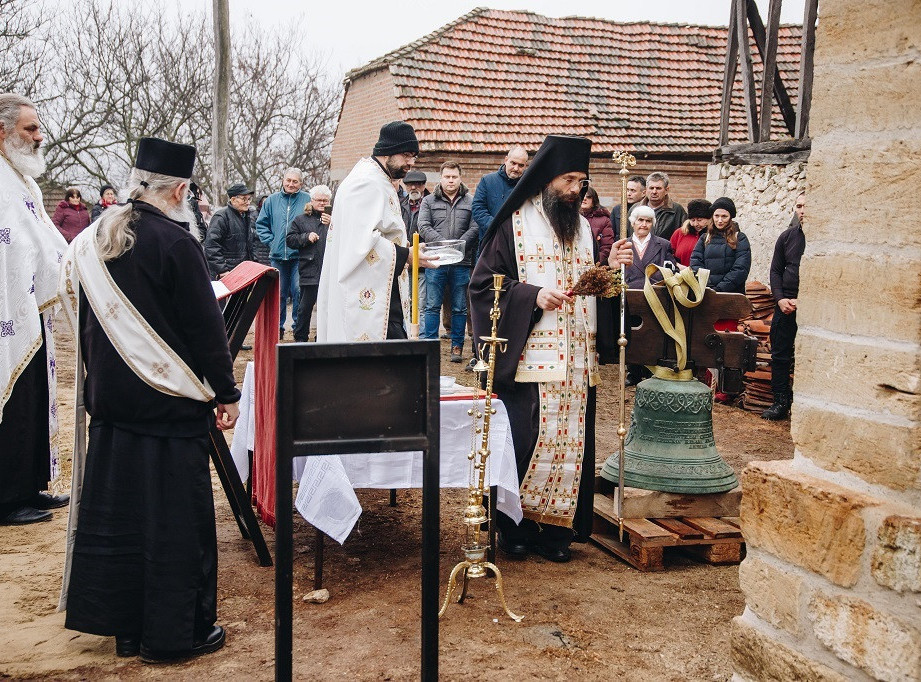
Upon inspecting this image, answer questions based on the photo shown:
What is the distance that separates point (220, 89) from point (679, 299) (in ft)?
38.8

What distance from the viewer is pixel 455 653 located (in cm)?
373

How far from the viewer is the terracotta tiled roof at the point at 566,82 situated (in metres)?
17.6

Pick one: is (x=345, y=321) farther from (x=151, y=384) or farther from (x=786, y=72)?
(x=786, y=72)

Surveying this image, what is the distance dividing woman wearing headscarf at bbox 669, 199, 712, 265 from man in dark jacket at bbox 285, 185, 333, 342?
391cm

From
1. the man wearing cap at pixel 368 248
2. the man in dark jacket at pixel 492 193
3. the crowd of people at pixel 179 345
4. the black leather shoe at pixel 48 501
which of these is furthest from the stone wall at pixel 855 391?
the man in dark jacket at pixel 492 193

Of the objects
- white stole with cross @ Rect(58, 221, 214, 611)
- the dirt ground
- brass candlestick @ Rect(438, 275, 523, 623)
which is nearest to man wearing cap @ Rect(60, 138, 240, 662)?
white stole with cross @ Rect(58, 221, 214, 611)

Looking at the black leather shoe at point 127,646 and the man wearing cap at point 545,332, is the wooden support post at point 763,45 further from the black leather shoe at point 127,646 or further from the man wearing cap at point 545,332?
the black leather shoe at point 127,646

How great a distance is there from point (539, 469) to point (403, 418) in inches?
76.9

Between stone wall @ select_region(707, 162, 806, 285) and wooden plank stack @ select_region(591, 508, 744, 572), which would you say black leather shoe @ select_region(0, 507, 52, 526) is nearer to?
wooden plank stack @ select_region(591, 508, 744, 572)

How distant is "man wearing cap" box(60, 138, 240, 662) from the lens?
11.6ft

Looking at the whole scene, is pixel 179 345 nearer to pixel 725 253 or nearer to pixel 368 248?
pixel 368 248

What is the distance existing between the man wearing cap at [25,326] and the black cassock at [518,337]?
246cm

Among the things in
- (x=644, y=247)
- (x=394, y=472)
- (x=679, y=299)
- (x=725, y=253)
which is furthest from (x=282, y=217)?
(x=394, y=472)

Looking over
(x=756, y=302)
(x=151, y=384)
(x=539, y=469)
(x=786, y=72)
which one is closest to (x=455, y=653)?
(x=539, y=469)
